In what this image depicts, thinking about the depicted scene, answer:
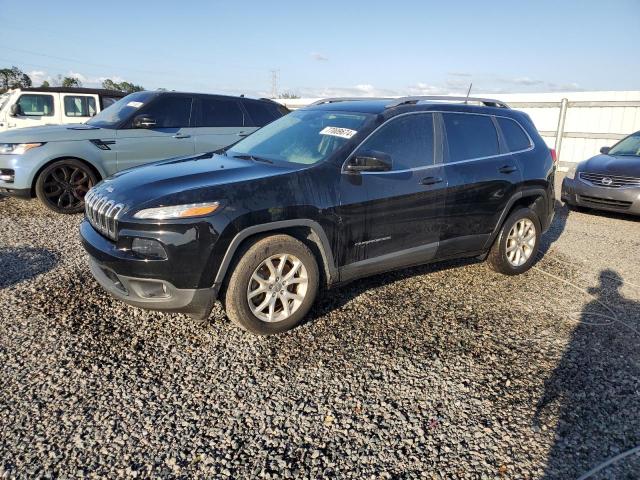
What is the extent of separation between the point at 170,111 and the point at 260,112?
A: 1.58 metres

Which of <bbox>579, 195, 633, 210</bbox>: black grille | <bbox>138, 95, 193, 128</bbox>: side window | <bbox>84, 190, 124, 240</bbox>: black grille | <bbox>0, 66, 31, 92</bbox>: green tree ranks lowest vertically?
<bbox>579, 195, 633, 210</bbox>: black grille

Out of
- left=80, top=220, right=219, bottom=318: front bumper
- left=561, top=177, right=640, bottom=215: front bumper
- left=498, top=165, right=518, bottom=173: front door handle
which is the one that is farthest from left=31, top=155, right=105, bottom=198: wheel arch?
left=561, top=177, right=640, bottom=215: front bumper

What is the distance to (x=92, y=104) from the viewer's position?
36.7 feet

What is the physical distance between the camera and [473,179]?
439 centimetres

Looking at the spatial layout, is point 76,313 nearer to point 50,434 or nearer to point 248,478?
point 50,434

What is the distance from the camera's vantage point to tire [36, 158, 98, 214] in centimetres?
673

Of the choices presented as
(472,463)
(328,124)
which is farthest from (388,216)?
(472,463)

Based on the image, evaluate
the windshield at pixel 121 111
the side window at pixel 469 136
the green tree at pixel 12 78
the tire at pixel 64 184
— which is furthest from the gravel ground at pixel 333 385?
the green tree at pixel 12 78

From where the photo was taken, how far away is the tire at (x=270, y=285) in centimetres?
329

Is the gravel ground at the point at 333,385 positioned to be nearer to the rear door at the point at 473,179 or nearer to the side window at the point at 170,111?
the rear door at the point at 473,179

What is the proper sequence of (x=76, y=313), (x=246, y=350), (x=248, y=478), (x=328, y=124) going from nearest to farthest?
(x=248, y=478)
(x=246, y=350)
(x=76, y=313)
(x=328, y=124)

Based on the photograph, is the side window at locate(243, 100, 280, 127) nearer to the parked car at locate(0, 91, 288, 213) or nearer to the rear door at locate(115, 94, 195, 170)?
→ the parked car at locate(0, 91, 288, 213)

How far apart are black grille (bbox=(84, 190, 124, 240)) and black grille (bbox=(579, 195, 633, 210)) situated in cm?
775

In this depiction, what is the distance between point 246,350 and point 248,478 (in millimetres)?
1189
